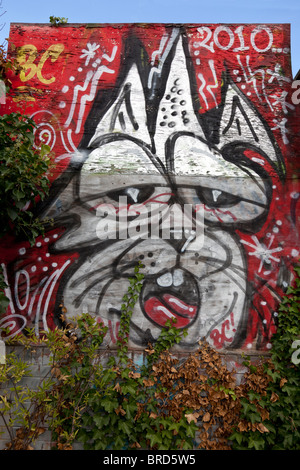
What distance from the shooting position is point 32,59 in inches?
167

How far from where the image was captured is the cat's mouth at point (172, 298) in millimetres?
3740

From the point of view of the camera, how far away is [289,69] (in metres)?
4.11

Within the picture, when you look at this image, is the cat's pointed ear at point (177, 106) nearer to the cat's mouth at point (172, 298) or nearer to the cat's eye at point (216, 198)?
the cat's eye at point (216, 198)

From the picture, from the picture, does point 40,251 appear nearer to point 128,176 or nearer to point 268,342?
point 128,176

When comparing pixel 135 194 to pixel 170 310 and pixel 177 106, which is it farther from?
pixel 170 310

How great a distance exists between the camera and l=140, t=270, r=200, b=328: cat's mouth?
12.3ft

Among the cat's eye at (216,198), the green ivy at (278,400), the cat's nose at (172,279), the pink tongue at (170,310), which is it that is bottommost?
the green ivy at (278,400)

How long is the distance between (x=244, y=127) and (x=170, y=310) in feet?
6.91

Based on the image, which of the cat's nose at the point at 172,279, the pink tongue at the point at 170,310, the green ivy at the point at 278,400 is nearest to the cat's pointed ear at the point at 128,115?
the cat's nose at the point at 172,279

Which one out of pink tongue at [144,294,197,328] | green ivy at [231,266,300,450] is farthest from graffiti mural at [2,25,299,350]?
green ivy at [231,266,300,450]

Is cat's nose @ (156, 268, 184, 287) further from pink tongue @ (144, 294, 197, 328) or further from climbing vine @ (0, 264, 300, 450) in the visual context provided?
climbing vine @ (0, 264, 300, 450)

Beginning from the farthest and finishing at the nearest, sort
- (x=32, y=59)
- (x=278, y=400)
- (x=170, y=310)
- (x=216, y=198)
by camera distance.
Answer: (x=32, y=59)
(x=216, y=198)
(x=170, y=310)
(x=278, y=400)

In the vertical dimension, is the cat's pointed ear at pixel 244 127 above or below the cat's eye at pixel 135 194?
above

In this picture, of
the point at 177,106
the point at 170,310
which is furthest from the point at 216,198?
the point at 170,310
